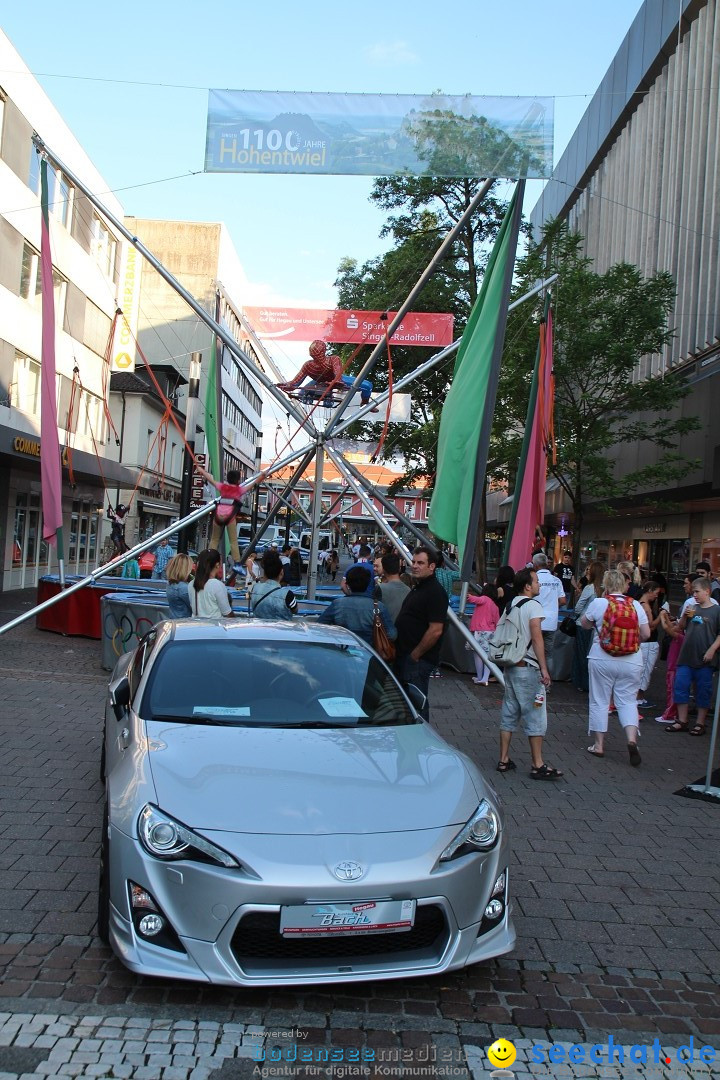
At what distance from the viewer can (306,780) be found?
394 cm

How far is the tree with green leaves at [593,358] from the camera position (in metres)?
21.2

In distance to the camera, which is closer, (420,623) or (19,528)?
(420,623)

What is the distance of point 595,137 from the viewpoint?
35031 millimetres

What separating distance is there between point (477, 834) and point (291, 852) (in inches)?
33.4

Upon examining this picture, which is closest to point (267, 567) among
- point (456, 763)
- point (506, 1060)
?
point (456, 763)

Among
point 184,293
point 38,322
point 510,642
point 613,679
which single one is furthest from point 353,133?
point 38,322

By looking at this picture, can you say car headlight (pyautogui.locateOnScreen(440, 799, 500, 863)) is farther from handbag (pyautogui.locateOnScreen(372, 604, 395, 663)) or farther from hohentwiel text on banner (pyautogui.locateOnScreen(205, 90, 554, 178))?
hohentwiel text on banner (pyautogui.locateOnScreen(205, 90, 554, 178))

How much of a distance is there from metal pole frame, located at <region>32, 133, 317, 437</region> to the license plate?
993cm

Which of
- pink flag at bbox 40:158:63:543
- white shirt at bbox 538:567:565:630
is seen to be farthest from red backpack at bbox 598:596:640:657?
pink flag at bbox 40:158:63:543

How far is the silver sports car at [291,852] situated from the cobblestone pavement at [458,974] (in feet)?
0.70

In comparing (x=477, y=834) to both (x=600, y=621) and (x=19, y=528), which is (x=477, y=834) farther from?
(x=19, y=528)

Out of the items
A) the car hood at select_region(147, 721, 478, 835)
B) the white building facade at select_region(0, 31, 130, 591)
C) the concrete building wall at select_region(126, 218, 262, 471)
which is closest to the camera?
the car hood at select_region(147, 721, 478, 835)

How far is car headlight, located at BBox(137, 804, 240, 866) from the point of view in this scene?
11.3 feet

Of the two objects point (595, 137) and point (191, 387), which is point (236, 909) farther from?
point (595, 137)
